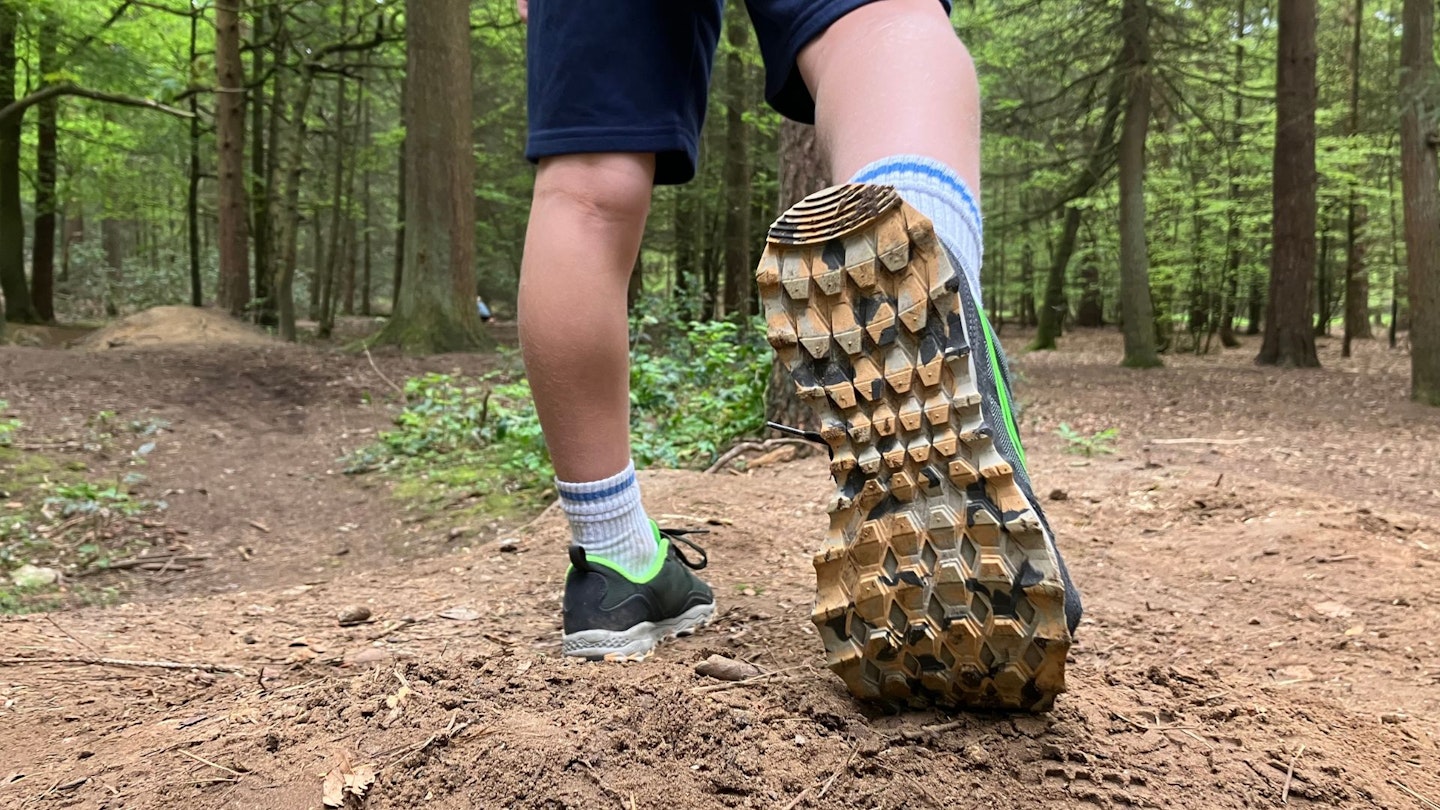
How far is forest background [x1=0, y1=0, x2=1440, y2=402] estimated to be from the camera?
28.0 feet

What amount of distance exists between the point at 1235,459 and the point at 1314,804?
4189mm

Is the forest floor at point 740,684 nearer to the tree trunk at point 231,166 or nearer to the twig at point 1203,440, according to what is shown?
the twig at point 1203,440

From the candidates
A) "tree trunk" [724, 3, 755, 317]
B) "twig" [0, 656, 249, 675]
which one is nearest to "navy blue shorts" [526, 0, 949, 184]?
Answer: "twig" [0, 656, 249, 675]

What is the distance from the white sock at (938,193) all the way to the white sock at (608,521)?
609mm

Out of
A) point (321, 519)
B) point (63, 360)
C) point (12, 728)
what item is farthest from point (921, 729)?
point (63, 360)

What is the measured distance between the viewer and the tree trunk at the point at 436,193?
27.7 ft

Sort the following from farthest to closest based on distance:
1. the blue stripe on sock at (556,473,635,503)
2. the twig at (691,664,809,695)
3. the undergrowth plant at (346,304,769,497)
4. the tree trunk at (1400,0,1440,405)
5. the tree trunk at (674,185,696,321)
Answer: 1. the tree trunk at (674,185,696,321)
2. the tree trunk at (1400,0,1440,405)
3. the undergrowth plant at (346,304,769,497)
4. the blue stripe on sock at (556,473,635,503)
5. the twig at (691,664,809,695)

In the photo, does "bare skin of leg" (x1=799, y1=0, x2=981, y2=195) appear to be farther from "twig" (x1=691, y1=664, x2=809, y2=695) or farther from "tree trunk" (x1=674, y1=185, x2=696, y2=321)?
"tree trunk" (x1=674, y1=185, x2=696, y2=321)

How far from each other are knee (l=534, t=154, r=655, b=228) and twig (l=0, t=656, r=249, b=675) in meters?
0.91

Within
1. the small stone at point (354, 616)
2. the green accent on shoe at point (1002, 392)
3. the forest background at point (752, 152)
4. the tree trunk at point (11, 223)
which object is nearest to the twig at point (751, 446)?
the forest background at point (752, 152)

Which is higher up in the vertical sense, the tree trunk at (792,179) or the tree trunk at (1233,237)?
the tree trunk at (1233,237)

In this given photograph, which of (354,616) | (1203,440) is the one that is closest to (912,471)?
(354,616)

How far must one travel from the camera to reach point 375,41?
34.8ft

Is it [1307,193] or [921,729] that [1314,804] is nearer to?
[921,729]
